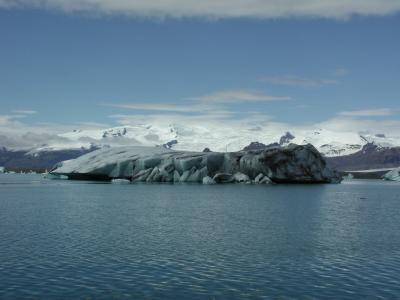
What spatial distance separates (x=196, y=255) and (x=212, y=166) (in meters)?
89.4

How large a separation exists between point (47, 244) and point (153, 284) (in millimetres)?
12741

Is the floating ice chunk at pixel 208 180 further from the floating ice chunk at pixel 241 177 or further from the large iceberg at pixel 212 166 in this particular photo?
the floating ice chunk at pixel 241 177

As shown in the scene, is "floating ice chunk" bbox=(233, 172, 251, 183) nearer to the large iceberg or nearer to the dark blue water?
the large iceberg

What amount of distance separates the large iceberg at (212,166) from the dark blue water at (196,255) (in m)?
63.1

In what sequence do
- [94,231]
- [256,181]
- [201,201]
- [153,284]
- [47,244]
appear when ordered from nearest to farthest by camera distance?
Result: [153,284], [47,244], [94,231], [201,201], [256,181]

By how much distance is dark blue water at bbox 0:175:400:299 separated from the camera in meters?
23.3

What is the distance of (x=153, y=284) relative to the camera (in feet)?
78.8

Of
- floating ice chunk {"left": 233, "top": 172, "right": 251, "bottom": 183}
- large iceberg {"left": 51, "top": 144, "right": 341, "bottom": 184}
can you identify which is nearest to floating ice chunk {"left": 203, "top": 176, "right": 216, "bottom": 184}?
large iceberg {"left": 51, "top": 144, "right": 341, "bottom": 184}

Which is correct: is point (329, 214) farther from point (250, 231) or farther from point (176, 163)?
point (176, 163)

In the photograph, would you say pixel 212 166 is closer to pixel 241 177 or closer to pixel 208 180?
pixel 208 180

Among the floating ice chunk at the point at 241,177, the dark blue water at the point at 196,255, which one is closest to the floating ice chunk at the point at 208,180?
the floating ice chunk at the point at 241,177

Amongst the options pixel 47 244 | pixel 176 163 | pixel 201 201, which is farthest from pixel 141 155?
pixel 47 244

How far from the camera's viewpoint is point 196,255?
1216 inches

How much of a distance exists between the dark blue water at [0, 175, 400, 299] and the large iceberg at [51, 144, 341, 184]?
6307 centimetres
